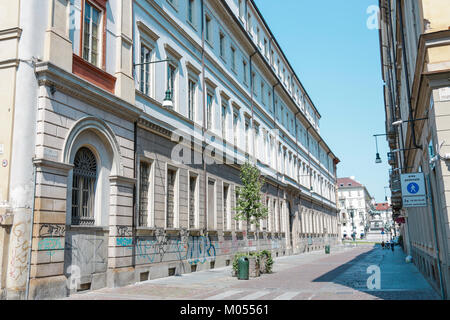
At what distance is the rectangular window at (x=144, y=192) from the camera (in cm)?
1659

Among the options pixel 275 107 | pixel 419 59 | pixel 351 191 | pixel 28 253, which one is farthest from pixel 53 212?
pixel 351 191

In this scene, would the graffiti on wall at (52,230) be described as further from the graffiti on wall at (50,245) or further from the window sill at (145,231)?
the window sill at (145,231)

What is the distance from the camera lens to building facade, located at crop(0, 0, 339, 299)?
11.4 m

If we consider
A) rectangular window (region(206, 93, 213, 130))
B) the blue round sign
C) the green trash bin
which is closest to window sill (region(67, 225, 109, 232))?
the green trash bin

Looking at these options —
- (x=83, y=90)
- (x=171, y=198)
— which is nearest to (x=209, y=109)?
(x=171, y=198)

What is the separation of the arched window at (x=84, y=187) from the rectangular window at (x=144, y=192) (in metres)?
2.65

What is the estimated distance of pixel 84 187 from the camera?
45.1 feet

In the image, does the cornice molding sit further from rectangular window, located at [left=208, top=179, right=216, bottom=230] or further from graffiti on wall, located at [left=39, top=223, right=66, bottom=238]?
rectangular window, located at [left=208, top=179, right=216, bottom=230]

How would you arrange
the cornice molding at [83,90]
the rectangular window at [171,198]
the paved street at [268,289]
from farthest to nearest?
1. the rectangular window at [171,198]
2. the paved street at [268,289]
3. the cornice molding at [83,90]

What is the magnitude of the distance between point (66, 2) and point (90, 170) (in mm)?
5304

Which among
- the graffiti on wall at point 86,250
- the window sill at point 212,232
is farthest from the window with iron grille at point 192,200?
the graffiti on wall at point 86,250

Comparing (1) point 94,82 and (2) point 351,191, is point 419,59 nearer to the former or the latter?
(1) point 94,82

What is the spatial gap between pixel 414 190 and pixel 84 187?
9.98m

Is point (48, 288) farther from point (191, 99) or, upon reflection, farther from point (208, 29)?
point (208, 29)
